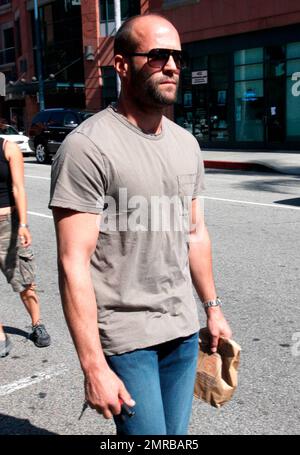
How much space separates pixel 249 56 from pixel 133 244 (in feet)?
69.8

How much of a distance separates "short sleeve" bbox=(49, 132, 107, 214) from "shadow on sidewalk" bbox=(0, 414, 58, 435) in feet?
5.67

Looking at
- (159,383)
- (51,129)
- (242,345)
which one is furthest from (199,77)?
(159,383)

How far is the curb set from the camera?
16.5 meters

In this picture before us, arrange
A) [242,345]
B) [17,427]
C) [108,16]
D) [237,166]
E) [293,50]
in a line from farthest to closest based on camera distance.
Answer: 1. [108,16]
2. [293,50]
3. [237,166]
4. [242,345]
5. [17,427]

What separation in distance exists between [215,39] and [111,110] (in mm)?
22263

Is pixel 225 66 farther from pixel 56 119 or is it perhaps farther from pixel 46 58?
pixel 46 58

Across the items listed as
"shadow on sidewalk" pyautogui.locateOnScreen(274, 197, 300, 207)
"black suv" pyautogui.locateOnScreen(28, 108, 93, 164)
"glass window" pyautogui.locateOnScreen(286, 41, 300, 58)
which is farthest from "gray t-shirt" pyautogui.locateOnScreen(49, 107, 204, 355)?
"glass window" pyautogui.locateOnScreen(286, 41, 300, 58)

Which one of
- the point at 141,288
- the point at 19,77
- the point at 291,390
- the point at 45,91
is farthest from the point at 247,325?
the point at 19,77

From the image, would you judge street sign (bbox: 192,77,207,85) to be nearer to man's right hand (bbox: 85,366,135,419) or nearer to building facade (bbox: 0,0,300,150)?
building facade (bbox: 0,0,300,150)

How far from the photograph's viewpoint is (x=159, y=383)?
2133 mm

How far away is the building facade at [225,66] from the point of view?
2078 centimetres

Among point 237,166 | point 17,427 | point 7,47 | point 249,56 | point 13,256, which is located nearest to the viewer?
point 17,427

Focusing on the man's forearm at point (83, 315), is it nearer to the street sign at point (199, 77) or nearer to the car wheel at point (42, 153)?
the car wheel at point (42, 153)
